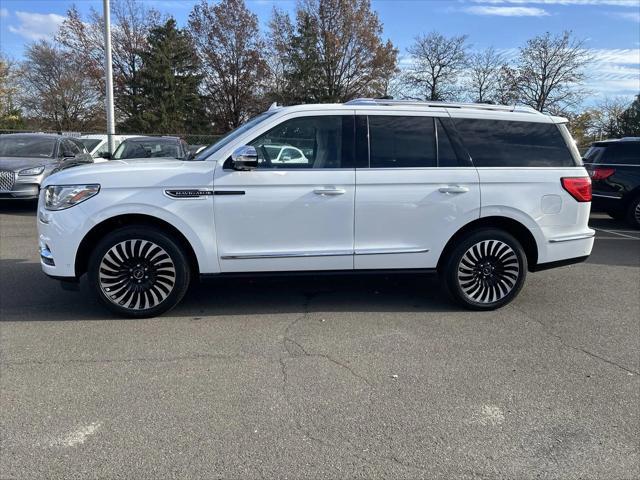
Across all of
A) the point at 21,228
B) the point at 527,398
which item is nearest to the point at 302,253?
the point at 527,398

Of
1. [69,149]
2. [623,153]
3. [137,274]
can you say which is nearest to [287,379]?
[137,274]

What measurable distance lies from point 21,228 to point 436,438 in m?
9.04

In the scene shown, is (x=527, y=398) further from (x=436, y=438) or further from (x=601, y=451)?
(x=436, y=438)

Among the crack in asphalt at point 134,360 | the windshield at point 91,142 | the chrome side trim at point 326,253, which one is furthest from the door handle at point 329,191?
the windshield at point 91,142

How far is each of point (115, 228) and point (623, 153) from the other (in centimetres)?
1014

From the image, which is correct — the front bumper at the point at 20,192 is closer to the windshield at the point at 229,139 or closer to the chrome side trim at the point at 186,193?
the windshield at the point at 229,139

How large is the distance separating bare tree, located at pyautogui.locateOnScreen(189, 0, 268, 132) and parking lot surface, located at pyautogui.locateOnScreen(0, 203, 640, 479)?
45609 millimetres

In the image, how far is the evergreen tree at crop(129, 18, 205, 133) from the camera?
45.2 metres

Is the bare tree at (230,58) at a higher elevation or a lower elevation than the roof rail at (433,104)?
higher

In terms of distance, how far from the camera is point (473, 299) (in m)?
5.12

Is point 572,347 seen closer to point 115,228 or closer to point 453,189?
point 453,189

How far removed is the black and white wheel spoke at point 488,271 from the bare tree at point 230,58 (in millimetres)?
45685

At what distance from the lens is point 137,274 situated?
184 inches

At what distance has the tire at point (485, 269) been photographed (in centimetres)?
505
